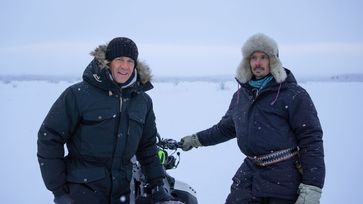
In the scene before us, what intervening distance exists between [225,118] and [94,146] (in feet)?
4.80

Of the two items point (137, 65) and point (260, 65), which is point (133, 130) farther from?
point (260, 65)

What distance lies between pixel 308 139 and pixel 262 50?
2.61 feet

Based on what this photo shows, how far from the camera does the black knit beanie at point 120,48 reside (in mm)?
2664

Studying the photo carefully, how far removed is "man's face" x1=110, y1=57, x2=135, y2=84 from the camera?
2.65 meters

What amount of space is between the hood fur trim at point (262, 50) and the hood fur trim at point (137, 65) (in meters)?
0.78

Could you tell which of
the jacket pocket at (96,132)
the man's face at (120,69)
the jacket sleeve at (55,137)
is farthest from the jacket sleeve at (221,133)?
the jacket sleeve at (55,137)

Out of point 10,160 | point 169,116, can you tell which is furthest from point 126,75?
point 169,116

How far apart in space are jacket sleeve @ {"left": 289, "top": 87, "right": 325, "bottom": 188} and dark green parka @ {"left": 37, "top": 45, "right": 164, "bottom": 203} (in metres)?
1.15

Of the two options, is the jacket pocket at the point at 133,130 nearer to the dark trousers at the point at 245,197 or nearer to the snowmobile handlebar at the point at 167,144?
the snowmobile handlebar at the point at 167,144

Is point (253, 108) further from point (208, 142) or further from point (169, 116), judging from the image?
point (169, 116)

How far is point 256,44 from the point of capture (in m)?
2.99

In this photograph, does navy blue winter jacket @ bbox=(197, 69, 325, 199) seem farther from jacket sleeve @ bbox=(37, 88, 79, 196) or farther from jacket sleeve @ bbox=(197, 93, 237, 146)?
jacket sleeve @ bbox=(37, 88, 79, 196)

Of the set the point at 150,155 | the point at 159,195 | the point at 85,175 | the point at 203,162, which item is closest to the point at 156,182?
the point at 159,195

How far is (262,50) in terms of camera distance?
296 centimetres
